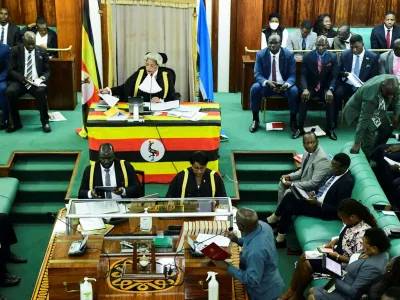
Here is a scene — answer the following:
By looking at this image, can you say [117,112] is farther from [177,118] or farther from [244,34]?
[244,34]

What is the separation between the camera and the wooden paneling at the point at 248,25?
10336 millimetres

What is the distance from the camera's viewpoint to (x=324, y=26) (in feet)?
33.3

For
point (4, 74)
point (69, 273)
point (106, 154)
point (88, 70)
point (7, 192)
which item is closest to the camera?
point (69, 273)

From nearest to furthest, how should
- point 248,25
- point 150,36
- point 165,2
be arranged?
point 165,2 < point 150,36 < point 248,25

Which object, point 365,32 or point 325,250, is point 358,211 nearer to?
point 325,250

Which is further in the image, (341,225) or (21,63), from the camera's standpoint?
(21,63)

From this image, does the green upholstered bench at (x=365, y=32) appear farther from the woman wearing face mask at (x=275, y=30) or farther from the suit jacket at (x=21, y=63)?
the suit jacket at (x=21, y=63)

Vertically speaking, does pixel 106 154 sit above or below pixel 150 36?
below

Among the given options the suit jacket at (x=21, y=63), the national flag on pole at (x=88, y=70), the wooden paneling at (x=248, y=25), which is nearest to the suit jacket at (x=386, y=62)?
the wooden paneling at (x=248, y=25)

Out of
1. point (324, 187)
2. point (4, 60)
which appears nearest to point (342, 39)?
point (324, 187)

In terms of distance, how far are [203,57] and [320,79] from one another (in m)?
1.54

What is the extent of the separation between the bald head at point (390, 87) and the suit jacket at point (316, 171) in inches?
38.7

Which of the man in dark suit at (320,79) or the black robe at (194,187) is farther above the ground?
the man in dark suit at (320,79)

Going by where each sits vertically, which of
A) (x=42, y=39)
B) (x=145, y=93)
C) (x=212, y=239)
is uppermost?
(x=42, y=39)
